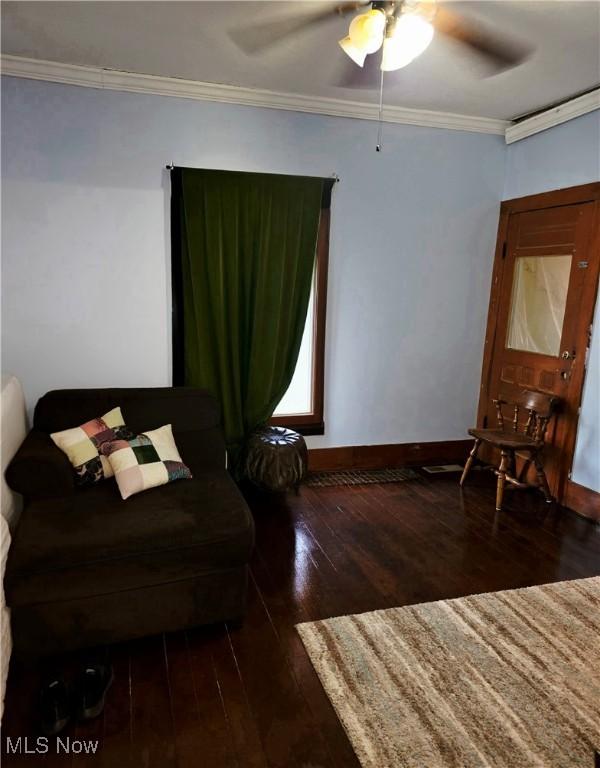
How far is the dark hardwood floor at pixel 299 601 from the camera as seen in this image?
1.64 meters

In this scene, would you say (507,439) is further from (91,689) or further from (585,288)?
(91,689)

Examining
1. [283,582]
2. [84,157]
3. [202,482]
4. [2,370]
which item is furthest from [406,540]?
[84,157]

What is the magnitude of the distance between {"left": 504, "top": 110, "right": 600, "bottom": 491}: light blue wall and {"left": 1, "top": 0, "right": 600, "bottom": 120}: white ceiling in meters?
0.23

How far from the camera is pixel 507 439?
3.39 m

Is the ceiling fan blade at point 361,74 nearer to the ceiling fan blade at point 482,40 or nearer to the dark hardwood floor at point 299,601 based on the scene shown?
the ceiling fan blade at point 482,40

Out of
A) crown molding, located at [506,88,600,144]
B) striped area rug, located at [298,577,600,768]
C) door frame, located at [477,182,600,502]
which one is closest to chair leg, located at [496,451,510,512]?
door frame, located at [477,182,600,502]

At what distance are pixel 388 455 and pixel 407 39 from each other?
283 centimetres

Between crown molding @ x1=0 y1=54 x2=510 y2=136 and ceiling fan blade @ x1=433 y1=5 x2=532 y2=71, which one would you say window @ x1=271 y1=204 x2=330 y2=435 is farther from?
ceiling fan blade @ x1=433 y1=5 x2=532 y2=71

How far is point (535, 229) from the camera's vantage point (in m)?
3.65

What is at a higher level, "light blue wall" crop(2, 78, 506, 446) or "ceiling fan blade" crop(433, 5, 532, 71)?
"ceiling fan blade" crop(433, 5, 532, 71)

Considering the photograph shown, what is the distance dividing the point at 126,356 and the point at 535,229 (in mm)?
2964

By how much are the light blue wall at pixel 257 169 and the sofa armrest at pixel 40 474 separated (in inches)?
40.9

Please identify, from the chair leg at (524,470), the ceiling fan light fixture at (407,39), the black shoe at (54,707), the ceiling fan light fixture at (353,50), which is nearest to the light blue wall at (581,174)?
the chair leg at (524,470)

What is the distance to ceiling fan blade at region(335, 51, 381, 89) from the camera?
2.68 meters
